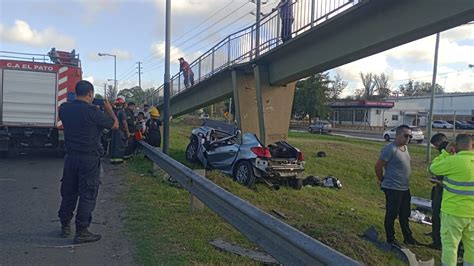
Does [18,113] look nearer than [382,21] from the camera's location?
No

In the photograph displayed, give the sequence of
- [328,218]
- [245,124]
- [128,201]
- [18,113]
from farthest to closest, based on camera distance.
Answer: [245,124] → [18,113] → [328,218] → [128,201]

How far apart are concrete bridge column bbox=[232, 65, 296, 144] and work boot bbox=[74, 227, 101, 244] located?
9.17 metres

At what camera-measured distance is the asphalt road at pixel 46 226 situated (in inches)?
175

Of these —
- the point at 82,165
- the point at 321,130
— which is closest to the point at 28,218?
the point at 82,165

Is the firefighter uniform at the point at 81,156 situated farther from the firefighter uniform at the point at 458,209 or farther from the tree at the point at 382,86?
the tree at the point at 382,86

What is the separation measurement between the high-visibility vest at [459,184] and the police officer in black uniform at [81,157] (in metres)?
4.03

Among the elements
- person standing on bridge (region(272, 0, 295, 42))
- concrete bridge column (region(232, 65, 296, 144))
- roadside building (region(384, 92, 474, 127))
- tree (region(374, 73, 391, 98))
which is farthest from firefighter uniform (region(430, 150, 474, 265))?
tree (region(374, 73, 391, 98))

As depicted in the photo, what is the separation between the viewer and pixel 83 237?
495 cm

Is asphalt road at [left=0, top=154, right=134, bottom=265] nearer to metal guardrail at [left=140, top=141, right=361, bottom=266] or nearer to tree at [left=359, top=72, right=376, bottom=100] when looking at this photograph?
metal guardrail at [left=140, top=141, right=361, bottom=266]

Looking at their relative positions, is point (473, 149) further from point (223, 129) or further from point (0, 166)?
point (0, 166)

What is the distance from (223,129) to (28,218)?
724 cm

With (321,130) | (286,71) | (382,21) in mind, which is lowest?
(321,130)

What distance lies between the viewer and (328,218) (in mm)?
8523

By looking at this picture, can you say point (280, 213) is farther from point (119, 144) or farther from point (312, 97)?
point (312, 97)
